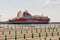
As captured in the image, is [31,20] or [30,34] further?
[31,20]

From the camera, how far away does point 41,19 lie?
12875 cm

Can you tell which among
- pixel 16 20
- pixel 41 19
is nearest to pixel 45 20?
pixel 41 19

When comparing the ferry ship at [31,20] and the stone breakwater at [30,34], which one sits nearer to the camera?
the stone breakwater at [30,34]

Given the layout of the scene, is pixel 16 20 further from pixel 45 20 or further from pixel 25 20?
pixel 45 20

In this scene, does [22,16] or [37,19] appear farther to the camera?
[22,16]

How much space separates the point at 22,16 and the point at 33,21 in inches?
463

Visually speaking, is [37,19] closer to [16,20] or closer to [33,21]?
[33,21]

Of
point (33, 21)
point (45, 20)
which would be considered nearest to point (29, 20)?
point (33, 21)

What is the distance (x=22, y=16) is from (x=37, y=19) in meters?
13.9

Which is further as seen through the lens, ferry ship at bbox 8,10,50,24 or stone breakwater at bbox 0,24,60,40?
ferry ship at bbox 8,10,50,24

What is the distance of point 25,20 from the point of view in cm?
12925

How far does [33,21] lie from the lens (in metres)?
130

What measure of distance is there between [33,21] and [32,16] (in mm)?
6854

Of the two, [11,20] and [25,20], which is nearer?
[25,20]
